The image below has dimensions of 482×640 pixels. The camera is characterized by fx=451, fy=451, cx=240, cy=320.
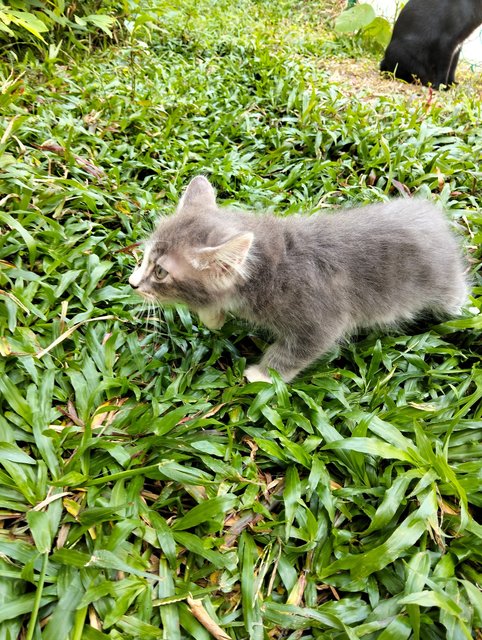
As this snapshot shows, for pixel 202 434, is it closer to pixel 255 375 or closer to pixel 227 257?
pixel 255 375

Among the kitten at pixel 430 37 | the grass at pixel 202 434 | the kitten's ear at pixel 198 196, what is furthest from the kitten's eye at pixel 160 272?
the kitten at pixel 430 37

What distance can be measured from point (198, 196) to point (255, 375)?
111 centimetres

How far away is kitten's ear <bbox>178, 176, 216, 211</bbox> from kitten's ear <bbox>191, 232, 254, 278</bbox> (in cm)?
52

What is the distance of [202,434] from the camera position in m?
2.16

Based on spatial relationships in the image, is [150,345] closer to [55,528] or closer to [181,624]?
[55,528]

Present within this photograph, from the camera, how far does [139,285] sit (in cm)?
242

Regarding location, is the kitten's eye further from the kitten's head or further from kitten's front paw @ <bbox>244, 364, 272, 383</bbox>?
kitten's front paw @ <bbox>244, 364, 272, 383</bbox>

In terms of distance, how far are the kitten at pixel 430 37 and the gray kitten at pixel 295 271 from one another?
15.7 ft

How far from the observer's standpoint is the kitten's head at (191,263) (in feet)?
Result: 7.47

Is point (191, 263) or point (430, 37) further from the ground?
point (430, 37)

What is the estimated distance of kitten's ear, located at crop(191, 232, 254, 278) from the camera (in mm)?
2100

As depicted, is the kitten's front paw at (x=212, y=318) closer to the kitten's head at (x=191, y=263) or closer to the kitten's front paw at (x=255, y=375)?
the kitten's head at (x=191, y=263)

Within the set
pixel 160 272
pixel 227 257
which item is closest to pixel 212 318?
pixel 160 272

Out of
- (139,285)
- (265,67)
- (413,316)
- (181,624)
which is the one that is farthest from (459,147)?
(181,624)
